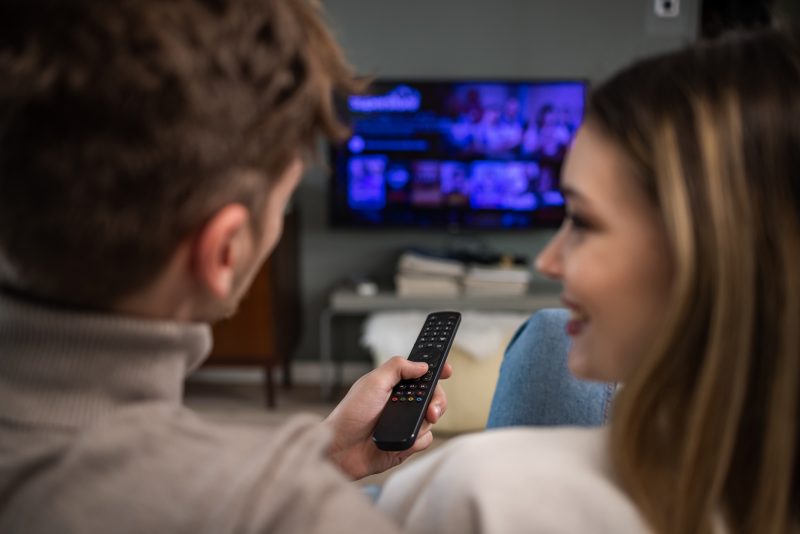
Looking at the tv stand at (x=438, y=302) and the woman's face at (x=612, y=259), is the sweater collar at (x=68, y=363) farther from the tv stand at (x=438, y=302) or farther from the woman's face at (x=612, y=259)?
the tv stand at (x=438, y=302)

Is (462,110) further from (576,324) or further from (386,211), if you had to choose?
(576,324)

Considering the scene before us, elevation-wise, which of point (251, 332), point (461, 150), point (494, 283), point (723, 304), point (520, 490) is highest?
point (723, 304)

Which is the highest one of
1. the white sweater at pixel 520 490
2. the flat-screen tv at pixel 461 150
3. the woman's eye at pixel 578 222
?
the woman's eye at pixel 578 222

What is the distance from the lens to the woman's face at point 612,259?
0.58 m

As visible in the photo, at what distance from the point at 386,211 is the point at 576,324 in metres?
2.23

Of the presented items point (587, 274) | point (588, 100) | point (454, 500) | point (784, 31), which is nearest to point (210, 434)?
point (454, 500)

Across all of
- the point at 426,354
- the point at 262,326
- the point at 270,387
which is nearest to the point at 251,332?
the point at 262,326

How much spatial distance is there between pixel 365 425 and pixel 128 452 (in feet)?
1.62

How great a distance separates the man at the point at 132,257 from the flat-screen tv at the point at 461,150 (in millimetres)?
2259

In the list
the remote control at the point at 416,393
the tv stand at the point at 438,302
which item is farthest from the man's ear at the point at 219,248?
the tv stand at the point at 438,302

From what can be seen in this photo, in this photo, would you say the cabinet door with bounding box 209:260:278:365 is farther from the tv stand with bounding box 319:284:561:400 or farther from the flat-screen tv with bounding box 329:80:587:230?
the flat-screen tv with bounding box 329:80:587:230

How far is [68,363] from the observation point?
1.66 ft

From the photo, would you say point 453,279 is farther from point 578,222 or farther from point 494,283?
point 578,222

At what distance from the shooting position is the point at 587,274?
1.97 ft
